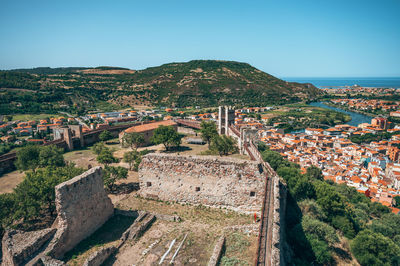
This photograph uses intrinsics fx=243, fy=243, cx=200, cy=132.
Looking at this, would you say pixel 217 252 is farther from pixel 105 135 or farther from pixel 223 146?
pixel 105 135

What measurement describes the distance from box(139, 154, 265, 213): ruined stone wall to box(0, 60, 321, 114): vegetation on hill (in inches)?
4010

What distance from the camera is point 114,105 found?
127 metres

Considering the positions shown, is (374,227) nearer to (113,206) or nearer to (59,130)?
(113,206)

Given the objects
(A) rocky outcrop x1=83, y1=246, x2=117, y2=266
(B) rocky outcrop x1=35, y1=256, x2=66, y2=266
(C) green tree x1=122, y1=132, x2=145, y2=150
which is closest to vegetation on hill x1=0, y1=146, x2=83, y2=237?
(B) rocky outcrop x1=35, y1=256, x2=66, y2=266

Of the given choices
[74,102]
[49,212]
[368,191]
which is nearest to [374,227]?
[368,191]

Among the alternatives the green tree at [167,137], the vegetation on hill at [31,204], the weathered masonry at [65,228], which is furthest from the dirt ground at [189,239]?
the green tree at [167,137]

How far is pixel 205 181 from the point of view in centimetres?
1467

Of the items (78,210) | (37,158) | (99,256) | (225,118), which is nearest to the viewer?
(99,256)

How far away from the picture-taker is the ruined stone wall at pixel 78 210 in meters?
11.2

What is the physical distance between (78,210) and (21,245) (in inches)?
100

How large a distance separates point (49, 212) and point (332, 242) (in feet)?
67.1

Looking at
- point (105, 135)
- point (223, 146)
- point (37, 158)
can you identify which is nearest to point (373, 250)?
point (223, 146)

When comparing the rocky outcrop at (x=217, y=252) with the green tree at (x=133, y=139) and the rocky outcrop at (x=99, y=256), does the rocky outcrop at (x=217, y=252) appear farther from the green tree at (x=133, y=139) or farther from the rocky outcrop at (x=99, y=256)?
the green tree at (x=133, y=139)

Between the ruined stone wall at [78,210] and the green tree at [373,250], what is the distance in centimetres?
1977
